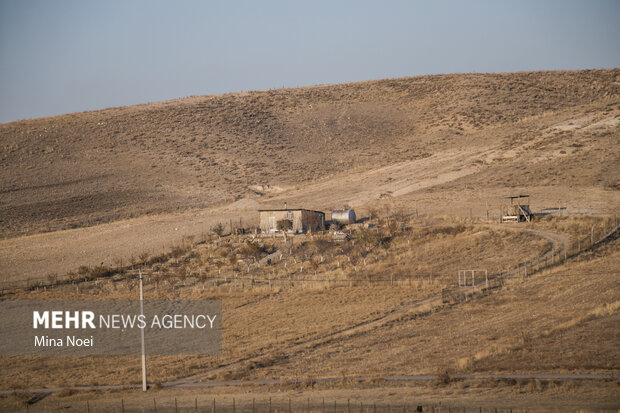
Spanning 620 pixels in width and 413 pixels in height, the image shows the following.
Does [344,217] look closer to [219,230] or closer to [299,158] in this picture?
[219,230]

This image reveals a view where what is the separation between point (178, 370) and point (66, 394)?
565 centimetres

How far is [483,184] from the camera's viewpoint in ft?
259

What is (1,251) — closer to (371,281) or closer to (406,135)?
(371,281)

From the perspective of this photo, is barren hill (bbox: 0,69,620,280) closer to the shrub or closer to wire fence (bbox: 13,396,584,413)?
the shrub

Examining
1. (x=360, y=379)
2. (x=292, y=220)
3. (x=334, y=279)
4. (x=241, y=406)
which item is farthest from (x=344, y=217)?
(x=241, y=406)

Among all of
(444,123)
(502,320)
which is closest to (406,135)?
(444,123)

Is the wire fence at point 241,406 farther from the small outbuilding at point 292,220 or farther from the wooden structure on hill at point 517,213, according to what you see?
the wooden structure on hill at point 517,213

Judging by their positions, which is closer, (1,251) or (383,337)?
(383,337)

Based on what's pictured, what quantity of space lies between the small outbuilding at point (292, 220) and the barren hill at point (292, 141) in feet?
65.2

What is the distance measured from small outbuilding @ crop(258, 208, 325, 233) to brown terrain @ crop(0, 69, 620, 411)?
2.50 metres

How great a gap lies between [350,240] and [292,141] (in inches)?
2067

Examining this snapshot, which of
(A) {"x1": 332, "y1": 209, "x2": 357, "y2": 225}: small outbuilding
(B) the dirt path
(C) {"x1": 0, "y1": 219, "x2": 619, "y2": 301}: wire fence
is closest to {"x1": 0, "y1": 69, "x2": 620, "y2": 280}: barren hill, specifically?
(C) {"x1": 0, "y1": 219, "x2": 619, "y2": 301}: wire fence

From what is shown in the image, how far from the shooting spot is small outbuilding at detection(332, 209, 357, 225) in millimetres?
67500

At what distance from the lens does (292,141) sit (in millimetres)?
113438
